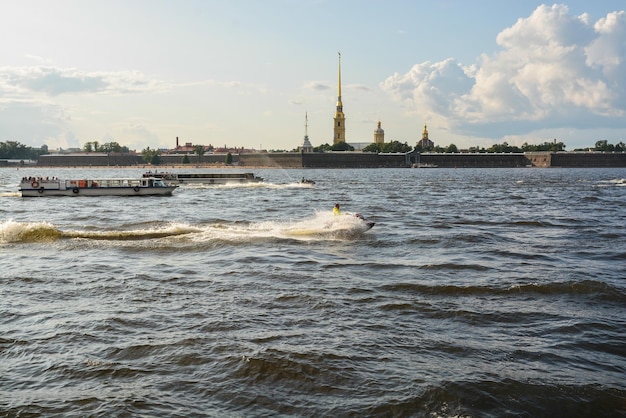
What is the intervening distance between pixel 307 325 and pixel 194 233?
37.1 ft

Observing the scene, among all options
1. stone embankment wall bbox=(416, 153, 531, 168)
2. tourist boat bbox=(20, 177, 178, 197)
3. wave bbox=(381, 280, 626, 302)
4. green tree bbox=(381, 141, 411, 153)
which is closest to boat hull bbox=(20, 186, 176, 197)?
tourist boat bbox=(20, 177, 178, 197)

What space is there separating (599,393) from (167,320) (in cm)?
639

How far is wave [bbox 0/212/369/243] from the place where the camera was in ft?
67.4

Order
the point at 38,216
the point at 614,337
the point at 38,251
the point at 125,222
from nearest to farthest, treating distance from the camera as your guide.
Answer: the point at 614,337, the point at 38,251, the point at 125,222, the point at 38,216

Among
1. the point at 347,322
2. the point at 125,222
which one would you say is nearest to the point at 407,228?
the point at 125,222

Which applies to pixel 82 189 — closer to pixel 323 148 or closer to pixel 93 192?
pixel 93 192

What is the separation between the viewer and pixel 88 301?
12125mm

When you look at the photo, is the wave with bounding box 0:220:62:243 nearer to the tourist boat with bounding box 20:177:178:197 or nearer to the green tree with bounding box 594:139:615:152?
the tourist boat with bounding box 20:177:178:197

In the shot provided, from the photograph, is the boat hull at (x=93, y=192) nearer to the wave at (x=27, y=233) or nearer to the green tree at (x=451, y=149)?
the wave at (x=27, y=233)

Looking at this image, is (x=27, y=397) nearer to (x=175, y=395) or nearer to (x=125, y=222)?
(x=175, y=395)

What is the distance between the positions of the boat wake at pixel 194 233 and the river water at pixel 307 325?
0.12 meters

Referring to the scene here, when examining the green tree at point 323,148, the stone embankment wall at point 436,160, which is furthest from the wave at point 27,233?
the green tree at point 323,148

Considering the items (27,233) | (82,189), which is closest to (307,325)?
(27,233)

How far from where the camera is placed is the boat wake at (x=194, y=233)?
20.3 metres
